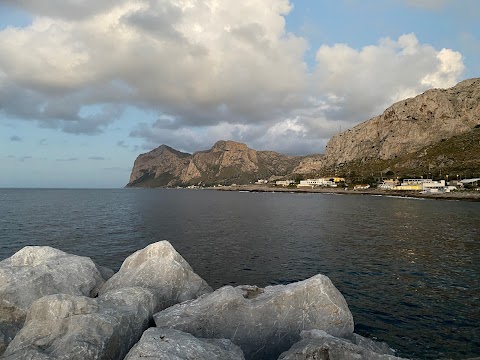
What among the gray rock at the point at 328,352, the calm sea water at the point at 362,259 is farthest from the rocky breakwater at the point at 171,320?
the calm sea water at the point at 362,259

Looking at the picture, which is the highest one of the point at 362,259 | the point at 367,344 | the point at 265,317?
the point at 265,317

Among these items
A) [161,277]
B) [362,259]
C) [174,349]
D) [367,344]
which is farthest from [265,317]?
[362,259]

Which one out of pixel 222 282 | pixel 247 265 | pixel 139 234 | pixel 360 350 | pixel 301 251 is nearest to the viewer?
pixel 360 350

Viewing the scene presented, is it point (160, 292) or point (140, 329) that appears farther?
point (160, 292)

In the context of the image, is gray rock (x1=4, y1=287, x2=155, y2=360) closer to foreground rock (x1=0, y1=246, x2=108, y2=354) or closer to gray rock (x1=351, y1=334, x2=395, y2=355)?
foreground rock (x1=0, y1=246, x2=108, y2=354)

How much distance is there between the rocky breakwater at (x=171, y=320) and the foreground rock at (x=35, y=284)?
52 mm

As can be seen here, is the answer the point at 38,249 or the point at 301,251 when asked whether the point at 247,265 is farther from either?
the point at 38,249

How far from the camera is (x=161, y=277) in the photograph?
699 inches

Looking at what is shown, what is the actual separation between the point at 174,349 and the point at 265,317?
580 cm

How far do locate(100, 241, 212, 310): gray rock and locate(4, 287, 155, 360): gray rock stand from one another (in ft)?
13.4

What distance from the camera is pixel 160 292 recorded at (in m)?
16.8

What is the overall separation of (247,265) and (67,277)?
19.8 meters

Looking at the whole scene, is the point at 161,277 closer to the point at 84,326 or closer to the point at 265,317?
the point at 265,317

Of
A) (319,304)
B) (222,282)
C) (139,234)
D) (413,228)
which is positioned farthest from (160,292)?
(413,228)
